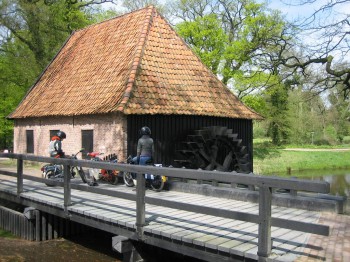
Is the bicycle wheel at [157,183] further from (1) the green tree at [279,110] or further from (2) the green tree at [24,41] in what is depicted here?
(1) the green tree at [279,110]

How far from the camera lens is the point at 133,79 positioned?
1324 cm

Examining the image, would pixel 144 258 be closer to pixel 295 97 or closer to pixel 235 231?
pixel 235 231

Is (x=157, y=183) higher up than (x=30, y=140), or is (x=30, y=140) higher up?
(x=30, y=140)

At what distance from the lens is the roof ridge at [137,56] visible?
41.3 feet

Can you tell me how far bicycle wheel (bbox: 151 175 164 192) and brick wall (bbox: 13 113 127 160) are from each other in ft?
13.0

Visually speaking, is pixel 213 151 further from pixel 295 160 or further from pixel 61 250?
pixel 295 160

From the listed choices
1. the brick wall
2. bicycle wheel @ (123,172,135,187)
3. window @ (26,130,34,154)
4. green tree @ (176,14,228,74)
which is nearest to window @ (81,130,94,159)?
the brick wall

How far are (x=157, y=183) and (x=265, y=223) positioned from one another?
4810mm

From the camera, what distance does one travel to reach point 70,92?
15852 mm

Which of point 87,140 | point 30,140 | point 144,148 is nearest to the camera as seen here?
point 144,148

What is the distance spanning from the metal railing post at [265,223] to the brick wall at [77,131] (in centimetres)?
879

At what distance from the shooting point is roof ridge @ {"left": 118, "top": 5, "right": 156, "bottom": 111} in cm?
1259

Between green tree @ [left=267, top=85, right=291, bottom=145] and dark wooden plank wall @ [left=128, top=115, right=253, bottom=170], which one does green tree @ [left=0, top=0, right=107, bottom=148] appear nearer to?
dark wooden plank wall @ [left=128, top=115, right=253, bottom=170]

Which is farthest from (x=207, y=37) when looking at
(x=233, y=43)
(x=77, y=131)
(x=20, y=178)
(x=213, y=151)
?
(x=20, y=178)
